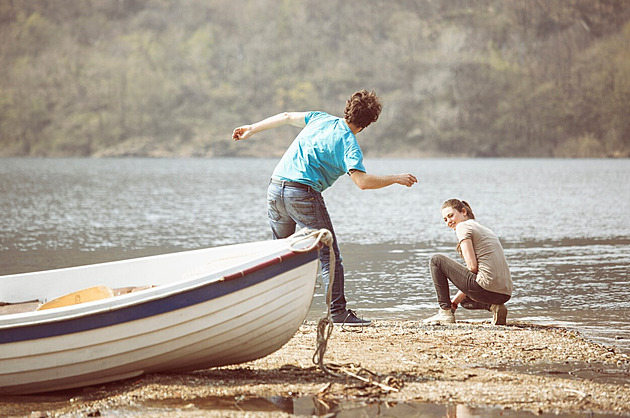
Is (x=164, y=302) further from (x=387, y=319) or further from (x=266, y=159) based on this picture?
(x=266, y=159)

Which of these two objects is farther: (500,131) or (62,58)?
(62,58)

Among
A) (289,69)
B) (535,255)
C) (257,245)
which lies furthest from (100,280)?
(289,69)

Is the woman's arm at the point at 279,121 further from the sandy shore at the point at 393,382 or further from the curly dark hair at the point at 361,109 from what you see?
the sandy shore at the point at 393,382

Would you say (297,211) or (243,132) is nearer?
(297,211)

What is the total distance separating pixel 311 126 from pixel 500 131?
183m

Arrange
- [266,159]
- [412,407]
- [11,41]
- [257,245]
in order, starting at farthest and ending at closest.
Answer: [11,41], [266,159], [257,245], [412,407]

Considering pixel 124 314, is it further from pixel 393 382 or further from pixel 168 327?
pixel 393 382

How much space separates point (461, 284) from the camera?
738cm

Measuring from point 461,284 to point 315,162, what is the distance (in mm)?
1827

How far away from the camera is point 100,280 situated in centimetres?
671

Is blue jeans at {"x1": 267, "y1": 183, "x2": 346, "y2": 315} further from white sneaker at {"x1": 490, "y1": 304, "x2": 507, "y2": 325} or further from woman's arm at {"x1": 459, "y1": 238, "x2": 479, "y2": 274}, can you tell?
white sneaker at {"x1": 490, "y1": 304, "x2": 507, "y2": 325}

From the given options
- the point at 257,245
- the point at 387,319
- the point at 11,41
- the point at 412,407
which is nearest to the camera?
the point at 412,407

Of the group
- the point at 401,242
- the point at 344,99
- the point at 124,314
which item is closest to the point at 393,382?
the point at 124,314

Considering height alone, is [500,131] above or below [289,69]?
below
